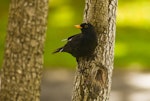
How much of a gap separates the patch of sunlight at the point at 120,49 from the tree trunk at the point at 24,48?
998 centimetres

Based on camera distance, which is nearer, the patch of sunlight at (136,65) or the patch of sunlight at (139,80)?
Answer: the patch of sunlight at (139,80)

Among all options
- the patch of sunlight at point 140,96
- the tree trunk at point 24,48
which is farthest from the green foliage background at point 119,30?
the tree trunk at point 24,48

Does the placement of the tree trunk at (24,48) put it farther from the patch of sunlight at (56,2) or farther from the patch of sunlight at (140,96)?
the patch of sunlight at (56,2)

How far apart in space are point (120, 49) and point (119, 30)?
1.62 metres

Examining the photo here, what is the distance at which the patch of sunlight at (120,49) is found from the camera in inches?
651

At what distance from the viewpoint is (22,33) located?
21.3 feet

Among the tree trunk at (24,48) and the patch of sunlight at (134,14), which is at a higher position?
the tree trunk at (24,48)

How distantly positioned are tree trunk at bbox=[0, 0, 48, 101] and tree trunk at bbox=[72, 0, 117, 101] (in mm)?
2179

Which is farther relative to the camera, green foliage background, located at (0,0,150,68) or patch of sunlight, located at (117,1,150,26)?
patch of sunlight, located at (117,1,150,26)

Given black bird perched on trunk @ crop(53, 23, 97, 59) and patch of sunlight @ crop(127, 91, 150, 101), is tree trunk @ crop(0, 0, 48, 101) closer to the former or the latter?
black bird perched on trunk @ crop(53, 23, 97, 59)

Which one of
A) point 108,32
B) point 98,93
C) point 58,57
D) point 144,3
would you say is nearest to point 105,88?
point 98,93

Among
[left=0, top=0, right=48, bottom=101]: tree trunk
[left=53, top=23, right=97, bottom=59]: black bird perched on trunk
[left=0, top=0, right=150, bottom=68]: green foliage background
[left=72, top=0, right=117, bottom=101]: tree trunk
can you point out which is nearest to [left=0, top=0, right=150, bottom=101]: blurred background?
[left=0, top=0, right=150, bottom=68]: green foliage background

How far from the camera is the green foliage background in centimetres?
1611

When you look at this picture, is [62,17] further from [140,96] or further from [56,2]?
[140,96]
